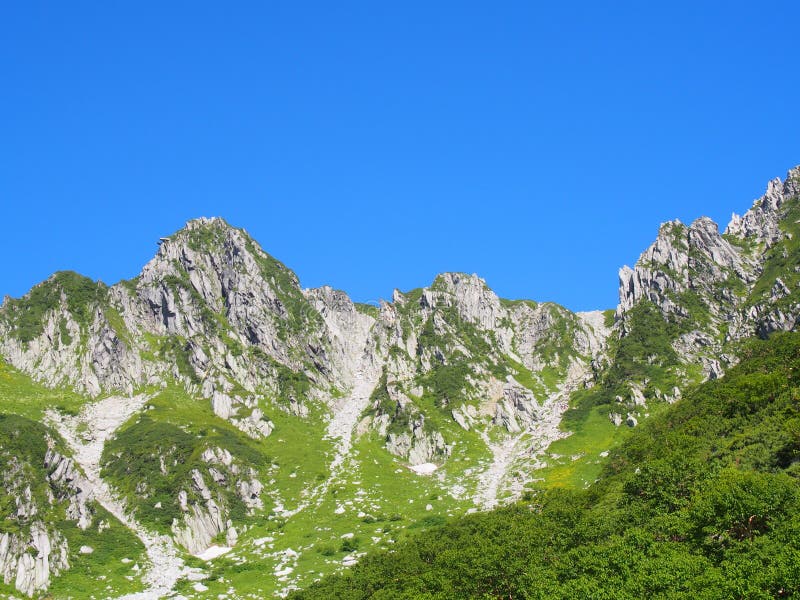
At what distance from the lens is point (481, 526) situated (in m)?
108

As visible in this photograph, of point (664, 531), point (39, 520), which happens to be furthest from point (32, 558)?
point (664, 531)

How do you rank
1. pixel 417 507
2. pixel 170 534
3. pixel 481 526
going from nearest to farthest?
1. pixel 481 526
2. pixel 170 534
3. pixel 417 507

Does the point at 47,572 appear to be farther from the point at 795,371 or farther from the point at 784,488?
the point at 795,371

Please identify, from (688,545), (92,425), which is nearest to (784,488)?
(688,545)

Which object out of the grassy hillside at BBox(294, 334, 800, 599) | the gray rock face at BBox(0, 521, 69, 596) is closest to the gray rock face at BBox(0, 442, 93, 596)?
the gray rock face at BBox(0, 521, 69, 596)

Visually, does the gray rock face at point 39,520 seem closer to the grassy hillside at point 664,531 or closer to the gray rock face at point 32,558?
the gray rock face at point 32,558

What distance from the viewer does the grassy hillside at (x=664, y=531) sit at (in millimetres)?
59969

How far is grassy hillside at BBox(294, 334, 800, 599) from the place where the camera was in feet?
197

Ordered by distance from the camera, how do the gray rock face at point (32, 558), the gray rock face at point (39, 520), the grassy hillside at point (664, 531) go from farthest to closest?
the gray rock face at point (39, 520), the gray rock face at point (32, 558), the grassy hillside at point (664, 531)

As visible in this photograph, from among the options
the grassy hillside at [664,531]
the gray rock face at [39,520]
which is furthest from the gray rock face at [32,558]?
the grassy hillside at [664,531]

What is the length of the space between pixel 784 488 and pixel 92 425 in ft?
590

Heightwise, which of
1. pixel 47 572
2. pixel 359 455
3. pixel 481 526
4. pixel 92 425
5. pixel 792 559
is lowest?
pixel 792 559

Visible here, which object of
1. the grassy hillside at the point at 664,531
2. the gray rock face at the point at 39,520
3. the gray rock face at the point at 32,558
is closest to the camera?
the grassy hillside at the point at 664,531

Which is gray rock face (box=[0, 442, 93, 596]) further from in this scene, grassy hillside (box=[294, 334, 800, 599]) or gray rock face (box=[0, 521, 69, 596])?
grassy hillside (box=[294, 334, 800, 599])
